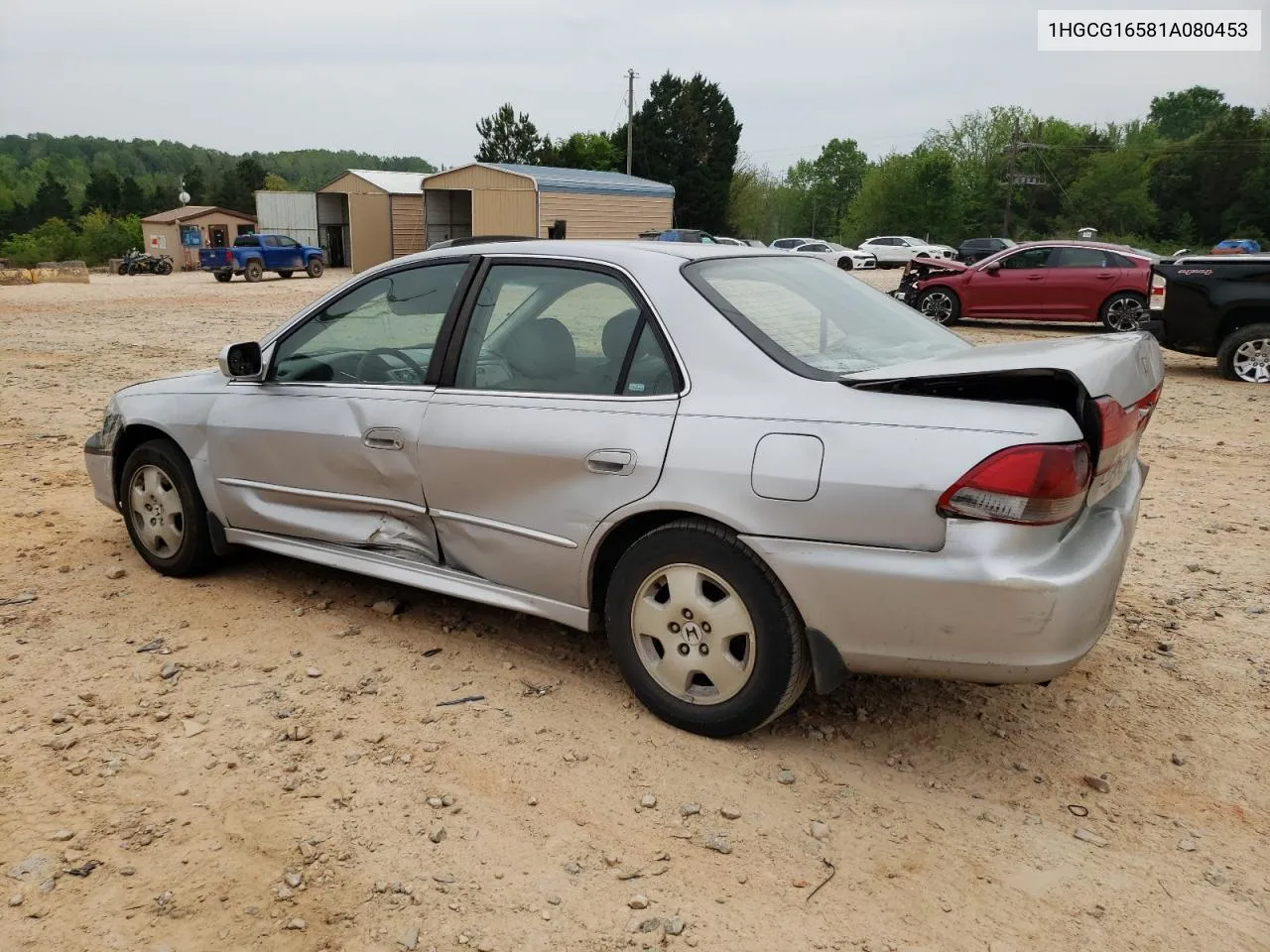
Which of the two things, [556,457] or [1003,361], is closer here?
[1003,361]

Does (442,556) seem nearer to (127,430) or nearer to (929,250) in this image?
(127,430)

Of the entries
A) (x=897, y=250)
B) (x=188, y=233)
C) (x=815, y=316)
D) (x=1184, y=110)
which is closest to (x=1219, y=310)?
(x=815, y=316)

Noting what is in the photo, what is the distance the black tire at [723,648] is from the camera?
3.18 meters

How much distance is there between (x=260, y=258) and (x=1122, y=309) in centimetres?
3043

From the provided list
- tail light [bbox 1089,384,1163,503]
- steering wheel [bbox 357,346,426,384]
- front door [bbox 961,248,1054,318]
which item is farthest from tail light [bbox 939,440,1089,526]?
front door [bbox 961,248,1054,318]

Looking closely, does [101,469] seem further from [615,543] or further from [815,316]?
[815,316]

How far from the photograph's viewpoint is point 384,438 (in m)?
4.08

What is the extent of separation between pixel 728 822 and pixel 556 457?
1329 mm

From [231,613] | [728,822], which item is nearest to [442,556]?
[231,613]

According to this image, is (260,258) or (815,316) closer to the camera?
(815,316)

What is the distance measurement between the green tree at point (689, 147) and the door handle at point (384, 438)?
61.8 metres

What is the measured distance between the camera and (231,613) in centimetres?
457

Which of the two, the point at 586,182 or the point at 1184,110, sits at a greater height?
the point at 1184,110

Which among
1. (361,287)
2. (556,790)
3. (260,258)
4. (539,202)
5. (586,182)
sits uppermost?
(586,182)
